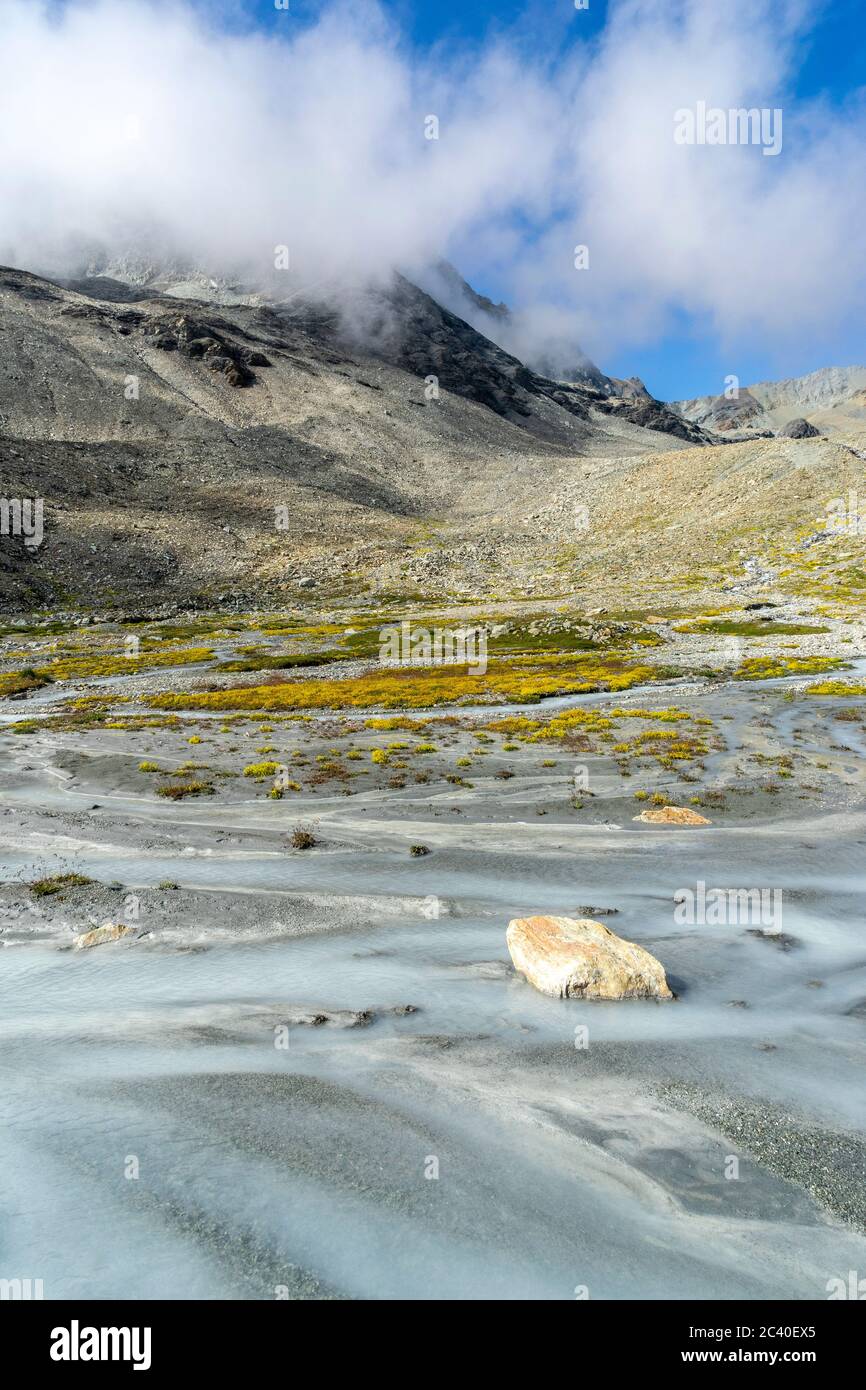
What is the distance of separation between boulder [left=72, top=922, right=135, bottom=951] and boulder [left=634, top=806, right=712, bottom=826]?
2088cm

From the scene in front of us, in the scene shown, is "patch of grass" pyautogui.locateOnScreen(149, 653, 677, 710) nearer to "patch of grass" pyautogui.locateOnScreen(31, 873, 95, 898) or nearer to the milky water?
"patch of grass" pyautogui.locateOnScreen(31, 873, 95, 898)

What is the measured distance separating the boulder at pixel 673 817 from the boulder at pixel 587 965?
12.7m

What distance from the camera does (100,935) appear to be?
21000mm

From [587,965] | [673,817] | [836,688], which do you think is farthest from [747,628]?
[587,965]

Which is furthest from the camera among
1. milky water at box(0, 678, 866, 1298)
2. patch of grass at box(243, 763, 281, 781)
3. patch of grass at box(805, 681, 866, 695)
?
patch of grass at box(805, 681, 866, 695)

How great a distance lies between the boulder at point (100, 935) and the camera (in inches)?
812

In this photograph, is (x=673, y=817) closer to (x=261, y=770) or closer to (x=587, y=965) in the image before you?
(x=587, y=965)

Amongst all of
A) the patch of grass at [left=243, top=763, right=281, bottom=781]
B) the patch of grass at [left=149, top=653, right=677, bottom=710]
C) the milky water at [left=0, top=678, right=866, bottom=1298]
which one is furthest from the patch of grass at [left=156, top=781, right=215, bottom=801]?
the patch of grass at [left=149, top=653, right=677, bottom=710]

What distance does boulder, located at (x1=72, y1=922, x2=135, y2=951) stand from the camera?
20625 millimetres

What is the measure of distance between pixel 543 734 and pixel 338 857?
873 inches

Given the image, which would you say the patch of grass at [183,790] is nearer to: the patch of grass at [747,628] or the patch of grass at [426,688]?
the patch of grass at [426,688]
